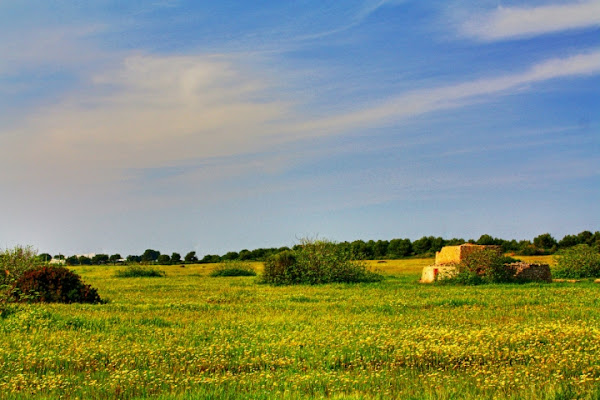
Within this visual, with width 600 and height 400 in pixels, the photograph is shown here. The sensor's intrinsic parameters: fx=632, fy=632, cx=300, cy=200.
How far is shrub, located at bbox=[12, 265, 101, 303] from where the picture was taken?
23578mm

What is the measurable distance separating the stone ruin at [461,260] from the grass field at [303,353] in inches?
600

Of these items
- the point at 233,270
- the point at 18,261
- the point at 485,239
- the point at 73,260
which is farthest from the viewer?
the point at 73,260

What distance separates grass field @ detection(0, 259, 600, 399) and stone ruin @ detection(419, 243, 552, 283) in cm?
1525

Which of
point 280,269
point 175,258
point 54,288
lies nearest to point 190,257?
point 175,258

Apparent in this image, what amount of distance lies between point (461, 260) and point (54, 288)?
71.3 ft

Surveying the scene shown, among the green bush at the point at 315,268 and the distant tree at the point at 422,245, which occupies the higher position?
the distant tree at the point at 422,245

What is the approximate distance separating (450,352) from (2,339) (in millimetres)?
9590

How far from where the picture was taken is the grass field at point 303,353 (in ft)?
29.7

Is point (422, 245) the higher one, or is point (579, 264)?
point (422, 245)

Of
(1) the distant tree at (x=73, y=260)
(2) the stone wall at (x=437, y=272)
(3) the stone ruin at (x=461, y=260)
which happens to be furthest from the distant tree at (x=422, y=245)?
(1) the distant tree at (x=73, y=260)

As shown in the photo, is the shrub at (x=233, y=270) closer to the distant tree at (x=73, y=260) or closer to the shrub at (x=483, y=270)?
the shrub at (x=483, y=270)

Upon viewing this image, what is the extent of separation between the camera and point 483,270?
34562 mm

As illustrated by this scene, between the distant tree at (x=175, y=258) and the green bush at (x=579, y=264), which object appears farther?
the distant tree at (x=175, y=258)

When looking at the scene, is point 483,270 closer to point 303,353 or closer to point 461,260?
point 461,260
